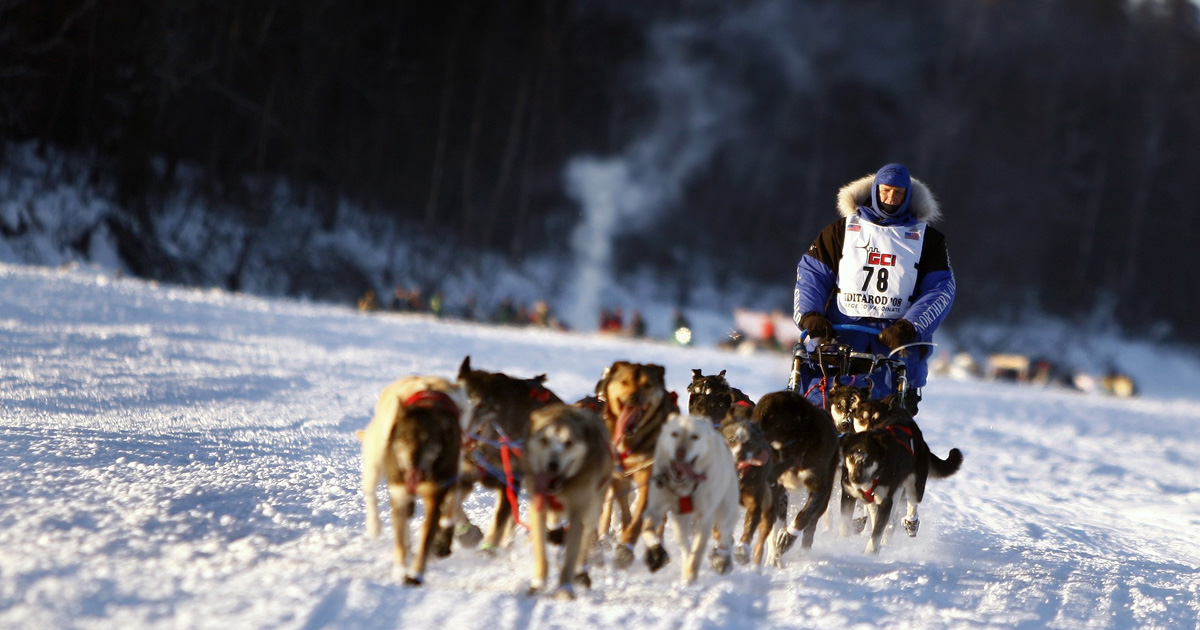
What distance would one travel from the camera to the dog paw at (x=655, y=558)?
155 inches

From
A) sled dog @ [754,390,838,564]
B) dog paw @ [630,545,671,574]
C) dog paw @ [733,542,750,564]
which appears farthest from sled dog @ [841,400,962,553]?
dog paw @ [630,545,671,574]

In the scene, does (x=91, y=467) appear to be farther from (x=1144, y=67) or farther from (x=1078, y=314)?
(x=1144, y=67)

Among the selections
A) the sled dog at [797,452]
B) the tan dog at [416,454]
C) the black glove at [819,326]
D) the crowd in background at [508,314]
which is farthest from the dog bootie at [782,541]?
the crowd in background at [508,314]

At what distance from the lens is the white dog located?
12.4ft

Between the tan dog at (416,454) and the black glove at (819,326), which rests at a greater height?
the black glove at (819,326)

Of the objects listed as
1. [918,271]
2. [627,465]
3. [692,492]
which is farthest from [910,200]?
[692,492]

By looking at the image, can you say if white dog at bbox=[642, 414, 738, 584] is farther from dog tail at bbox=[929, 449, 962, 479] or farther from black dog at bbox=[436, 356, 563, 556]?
dog tail at bbox=[929, 449, 962, 479]

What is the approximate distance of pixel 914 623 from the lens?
384cm

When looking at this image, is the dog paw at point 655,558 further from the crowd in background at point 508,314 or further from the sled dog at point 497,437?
the crowd in background at point 508,314

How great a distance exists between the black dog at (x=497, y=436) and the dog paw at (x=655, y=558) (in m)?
0.53

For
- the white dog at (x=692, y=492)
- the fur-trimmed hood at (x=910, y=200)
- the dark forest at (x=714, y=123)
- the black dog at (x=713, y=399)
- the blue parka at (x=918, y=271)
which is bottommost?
the white dog at (x=692, y=492)

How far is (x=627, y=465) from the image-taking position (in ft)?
13.8

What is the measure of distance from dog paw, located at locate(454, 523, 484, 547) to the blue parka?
219 cm

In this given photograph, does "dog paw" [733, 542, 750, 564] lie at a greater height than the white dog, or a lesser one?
lesser
